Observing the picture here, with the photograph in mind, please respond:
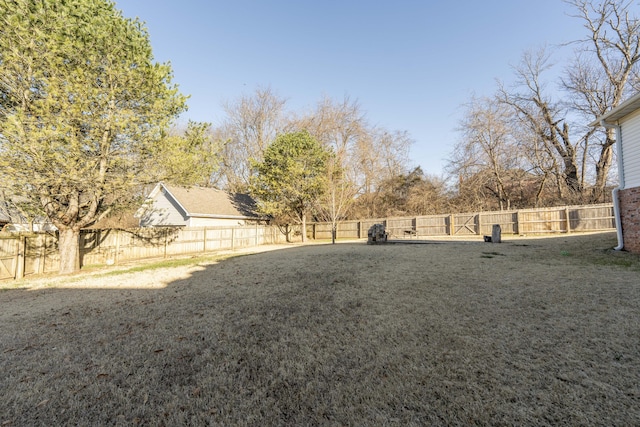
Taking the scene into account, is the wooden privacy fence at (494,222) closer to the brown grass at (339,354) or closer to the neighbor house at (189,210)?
the neighbor house at (189,210)

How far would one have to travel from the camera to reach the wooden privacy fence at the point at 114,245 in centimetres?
864

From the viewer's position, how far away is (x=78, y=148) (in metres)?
7.94

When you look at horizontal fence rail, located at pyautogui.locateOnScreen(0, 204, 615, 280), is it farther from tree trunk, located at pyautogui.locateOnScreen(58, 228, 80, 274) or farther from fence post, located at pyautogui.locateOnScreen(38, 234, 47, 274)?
tree trunk, located at pyautogui.locateOnScreen(58, 228, 80, 274)

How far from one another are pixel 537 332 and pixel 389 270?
148 inches

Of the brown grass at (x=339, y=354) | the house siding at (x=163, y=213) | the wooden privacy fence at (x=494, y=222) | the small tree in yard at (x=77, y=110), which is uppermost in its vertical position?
the small tree in yard at (x=77, y=110)

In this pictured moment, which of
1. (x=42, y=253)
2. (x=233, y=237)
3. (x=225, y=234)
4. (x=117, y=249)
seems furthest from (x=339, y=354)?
(x=233, y=237)

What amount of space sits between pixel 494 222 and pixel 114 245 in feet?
72.9

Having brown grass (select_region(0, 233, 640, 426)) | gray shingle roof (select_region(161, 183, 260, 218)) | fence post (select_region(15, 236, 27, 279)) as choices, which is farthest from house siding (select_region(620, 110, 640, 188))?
gray shingle roof (select_region(161, 183, 260, 218))

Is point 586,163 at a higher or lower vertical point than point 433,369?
higher

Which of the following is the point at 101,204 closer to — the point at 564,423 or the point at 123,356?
the point at 123,356

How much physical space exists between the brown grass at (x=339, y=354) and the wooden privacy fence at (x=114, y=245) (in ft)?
15.1

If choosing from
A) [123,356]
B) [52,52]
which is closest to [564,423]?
[123,356]

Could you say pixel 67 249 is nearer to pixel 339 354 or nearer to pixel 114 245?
pixel 114 245

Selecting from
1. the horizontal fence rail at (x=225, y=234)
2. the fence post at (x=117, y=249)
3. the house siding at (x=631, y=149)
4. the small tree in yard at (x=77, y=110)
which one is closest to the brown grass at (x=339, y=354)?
the house siding at (x=631, y=149)
